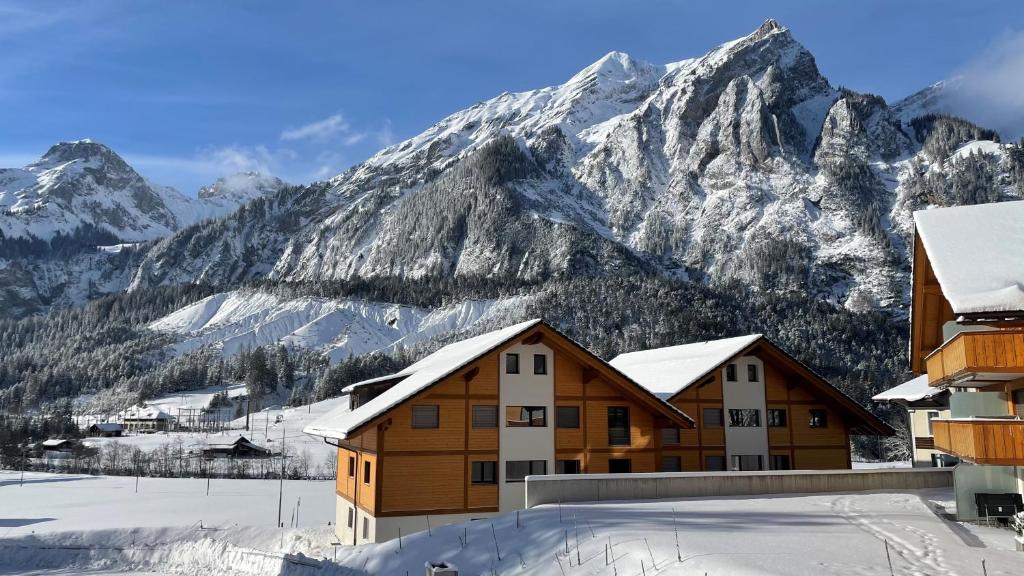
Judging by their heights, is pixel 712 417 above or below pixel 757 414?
below

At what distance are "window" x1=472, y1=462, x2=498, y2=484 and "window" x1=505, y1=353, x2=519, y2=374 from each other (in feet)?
14.1

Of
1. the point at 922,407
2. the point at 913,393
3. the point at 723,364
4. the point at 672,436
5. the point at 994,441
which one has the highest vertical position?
the point at 723,364

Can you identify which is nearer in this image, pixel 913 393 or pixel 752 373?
pixel 752 373

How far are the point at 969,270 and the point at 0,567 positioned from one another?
40610 millimetres

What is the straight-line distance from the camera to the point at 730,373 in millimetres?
40844

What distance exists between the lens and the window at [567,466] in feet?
109

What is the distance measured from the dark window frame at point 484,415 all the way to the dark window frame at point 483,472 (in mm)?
1594

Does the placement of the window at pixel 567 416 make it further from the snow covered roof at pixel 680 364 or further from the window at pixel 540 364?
the snow covered roof at pixel 680 364

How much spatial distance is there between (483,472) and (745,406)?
17.0 m

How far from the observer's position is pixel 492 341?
109 ft

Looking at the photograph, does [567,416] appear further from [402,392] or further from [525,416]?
[402,392]

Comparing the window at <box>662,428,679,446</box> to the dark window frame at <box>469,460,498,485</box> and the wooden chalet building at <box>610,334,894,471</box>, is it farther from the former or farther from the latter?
the dark window frame at <box>469,460,498,485</box>

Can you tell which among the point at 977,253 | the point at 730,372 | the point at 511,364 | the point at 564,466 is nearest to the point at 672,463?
the point at 730,372

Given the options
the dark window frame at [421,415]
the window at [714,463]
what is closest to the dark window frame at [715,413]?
the window at [714,463]
